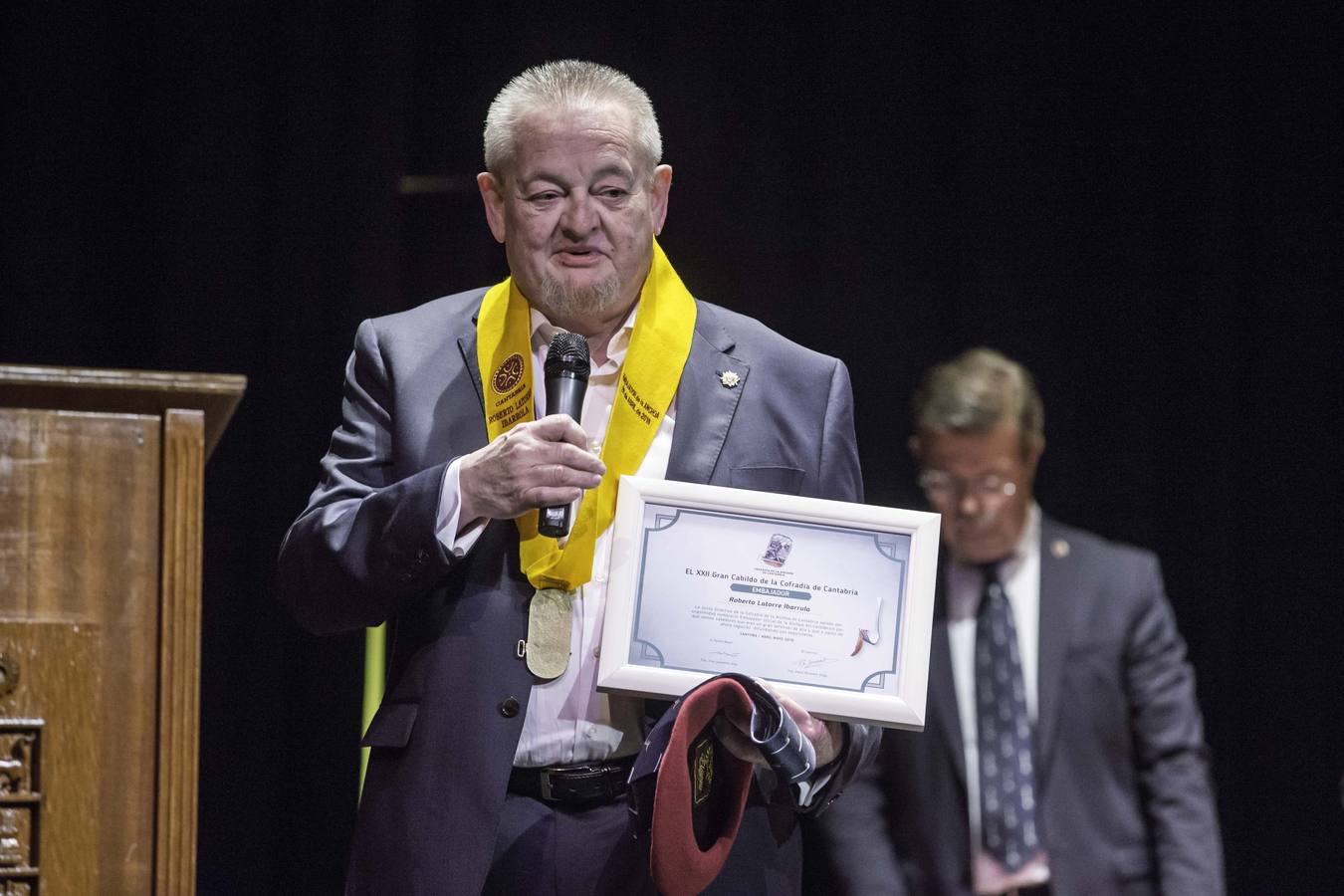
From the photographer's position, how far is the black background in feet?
9.55

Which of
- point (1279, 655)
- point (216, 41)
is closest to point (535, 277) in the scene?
point (216, 41)

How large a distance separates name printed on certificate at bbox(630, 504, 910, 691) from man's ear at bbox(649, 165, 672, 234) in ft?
1.42

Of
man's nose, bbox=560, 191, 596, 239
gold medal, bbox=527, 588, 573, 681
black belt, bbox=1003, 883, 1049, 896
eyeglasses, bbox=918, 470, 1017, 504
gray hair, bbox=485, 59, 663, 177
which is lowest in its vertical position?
black belt, bbox=1003, 883, 1049, 896

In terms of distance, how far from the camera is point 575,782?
163 centimetres

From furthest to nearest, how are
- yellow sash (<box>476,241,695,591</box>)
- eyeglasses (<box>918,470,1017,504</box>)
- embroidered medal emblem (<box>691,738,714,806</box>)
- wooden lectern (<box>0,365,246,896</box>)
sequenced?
eyeglasses (<box>918,470,1017,504</box>), yellow sash (<box>476,241,695,591</box>), embroidered medal emblem (<box>691,738,714,806</box>), wooden lectern (<box>0,365,246,896</box>)

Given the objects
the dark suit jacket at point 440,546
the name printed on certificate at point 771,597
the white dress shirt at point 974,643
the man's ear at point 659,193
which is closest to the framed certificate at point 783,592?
the name printed on certificate at point 771,597

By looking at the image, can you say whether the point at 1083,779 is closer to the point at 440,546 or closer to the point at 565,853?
the point at 565,853

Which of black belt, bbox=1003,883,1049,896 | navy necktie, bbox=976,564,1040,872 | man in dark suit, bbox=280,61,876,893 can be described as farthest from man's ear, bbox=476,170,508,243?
black belt, bbox=1003,883,1049,896

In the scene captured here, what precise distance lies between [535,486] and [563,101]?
1.77 feet

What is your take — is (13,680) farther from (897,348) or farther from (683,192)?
(897,348)

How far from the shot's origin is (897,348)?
353 centimetres

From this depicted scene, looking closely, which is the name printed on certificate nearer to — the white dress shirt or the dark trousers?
the dark trousers

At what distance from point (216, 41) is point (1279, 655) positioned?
284cm

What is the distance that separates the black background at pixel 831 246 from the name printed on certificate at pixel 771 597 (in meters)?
1.47
